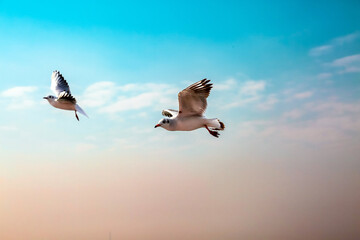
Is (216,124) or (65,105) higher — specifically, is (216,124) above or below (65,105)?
below

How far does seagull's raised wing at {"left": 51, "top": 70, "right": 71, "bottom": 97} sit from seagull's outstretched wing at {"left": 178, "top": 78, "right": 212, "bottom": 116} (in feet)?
30.0

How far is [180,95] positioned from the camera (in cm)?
1406

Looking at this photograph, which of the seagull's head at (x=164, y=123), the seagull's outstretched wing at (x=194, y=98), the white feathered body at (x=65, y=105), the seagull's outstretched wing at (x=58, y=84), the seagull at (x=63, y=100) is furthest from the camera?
the seagull's outstretched wing at (x=58, y=84)

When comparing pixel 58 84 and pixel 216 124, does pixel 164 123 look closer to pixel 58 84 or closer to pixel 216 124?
pixel 216 124

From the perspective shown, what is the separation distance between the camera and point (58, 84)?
22266mm

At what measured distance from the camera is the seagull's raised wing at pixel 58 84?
21.8 meters

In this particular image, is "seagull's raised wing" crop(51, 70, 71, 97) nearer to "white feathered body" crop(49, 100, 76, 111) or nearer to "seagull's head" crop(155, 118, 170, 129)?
"white feathered body" crop(49, 100, 76, 111)

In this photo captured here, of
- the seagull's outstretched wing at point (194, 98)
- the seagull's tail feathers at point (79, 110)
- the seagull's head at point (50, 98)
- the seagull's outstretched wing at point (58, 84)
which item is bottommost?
the seagull's outstretched wing at point (194, 98)

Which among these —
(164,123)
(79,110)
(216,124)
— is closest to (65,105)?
(79,110)

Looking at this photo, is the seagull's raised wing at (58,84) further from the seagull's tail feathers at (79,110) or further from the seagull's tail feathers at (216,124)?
the seagull's tail feathers at (216,124)

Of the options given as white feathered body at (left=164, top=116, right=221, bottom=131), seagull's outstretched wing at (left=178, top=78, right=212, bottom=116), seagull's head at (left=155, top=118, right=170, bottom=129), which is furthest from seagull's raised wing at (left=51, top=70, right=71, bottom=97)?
seagull's outstretched wing at (left=178, top=78, right=212, bottom=116)

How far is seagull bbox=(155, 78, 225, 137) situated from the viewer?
547 inches

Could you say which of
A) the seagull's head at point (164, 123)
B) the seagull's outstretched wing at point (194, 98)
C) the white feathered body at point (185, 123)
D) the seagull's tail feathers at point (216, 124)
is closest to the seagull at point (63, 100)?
the seagull's head at point (164, 123)

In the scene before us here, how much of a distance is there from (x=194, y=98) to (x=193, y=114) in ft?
2.95
